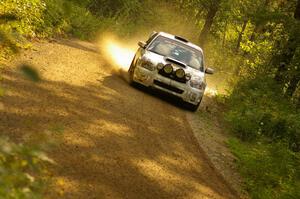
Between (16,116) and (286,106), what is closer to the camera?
(16,116)

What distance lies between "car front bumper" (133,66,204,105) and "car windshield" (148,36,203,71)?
1.05 metres

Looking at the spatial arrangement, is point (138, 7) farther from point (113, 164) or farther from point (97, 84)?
point (113, 164)

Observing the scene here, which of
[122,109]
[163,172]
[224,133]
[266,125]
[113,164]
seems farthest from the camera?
[266,125]

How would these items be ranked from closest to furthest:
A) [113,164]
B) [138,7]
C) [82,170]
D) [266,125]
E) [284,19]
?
[82,170] → [113,164] → [266,125] → [284,19] → [138,7]

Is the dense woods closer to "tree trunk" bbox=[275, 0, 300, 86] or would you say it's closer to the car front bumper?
"tree trunk" bbox=[275, 0, 300, 86]

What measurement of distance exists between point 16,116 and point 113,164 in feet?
5.16

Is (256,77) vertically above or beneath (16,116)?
above

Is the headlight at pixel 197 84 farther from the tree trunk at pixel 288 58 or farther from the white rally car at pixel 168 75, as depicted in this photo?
the tree trunk at pixel 288 58

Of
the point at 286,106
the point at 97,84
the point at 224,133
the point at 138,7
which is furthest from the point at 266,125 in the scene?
the point at 138,7

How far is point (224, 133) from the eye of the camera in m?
12.8

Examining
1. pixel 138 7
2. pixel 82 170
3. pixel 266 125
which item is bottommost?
pixel 82 170

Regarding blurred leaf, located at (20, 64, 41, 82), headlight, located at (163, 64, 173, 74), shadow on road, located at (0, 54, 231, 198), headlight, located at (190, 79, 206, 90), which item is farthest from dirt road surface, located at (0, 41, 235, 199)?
blurred leaf, located at (20, 64, 41, 82)

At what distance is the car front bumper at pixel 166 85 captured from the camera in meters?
13.0

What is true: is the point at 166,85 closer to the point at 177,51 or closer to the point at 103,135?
the point at 177,51
